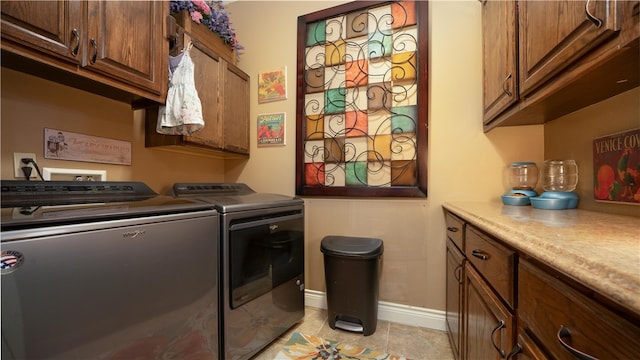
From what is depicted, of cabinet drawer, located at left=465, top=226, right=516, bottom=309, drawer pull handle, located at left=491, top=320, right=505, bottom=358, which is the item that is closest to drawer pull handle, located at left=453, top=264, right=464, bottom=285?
cabinet drawer, located at left=465, top=226, right=516, bottom=309

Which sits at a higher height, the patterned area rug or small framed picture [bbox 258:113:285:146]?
small framed picture [bbox 258:113:285:146]

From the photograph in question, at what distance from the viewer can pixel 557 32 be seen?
819 mm

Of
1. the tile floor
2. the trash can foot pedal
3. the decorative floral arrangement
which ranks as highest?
the decorative floral arrangement

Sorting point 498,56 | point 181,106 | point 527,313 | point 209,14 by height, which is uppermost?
point 209,14

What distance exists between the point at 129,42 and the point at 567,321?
1898 mm

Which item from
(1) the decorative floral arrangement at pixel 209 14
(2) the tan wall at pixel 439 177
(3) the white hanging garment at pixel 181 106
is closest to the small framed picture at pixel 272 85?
(1) the decorative floral arrangement at pixel 209 14

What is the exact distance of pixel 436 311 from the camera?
1715 mm

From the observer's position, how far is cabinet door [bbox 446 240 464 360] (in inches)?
45.3

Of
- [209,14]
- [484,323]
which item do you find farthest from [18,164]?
[484,323]

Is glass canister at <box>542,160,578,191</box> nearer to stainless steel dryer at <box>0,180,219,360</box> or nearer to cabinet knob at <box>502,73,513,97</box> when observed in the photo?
cabinet knob at <box>502,73,513,97</box>

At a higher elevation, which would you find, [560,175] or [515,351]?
[560,175]

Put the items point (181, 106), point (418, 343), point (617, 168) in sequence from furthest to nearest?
1. point (418, 343)
2. point (181, 106)
3. point (617, 168)

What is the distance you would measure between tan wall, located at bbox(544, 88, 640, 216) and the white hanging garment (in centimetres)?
199

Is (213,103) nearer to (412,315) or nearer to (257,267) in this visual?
(257,267)
